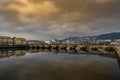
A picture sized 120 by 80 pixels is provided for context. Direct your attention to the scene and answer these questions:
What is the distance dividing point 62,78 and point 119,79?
10.0 meters

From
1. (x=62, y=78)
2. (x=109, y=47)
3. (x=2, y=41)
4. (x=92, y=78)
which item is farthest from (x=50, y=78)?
(x=2, y=41)

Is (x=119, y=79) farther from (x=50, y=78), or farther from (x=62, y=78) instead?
(x=50, y=78)

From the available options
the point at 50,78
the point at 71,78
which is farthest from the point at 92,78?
the point at 50,78

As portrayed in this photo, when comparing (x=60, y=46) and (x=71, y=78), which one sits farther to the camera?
(x=60, y=46)

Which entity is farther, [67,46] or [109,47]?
[67,46]

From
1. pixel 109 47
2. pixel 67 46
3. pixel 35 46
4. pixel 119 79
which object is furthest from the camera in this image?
pixel 35 46

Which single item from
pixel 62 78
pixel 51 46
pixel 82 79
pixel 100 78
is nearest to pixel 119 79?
pixel 100 78

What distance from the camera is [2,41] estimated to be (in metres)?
198

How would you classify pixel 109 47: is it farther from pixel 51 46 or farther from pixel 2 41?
pixel 2 41

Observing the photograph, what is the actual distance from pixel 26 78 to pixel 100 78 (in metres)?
13.4

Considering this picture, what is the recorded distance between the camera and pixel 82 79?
33.9 metres

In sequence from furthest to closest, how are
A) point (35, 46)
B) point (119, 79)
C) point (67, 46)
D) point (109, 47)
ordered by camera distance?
point (35, 46) < point (67, 46) < point (109, 47) < point (119, 79)

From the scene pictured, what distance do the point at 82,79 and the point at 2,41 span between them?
176615 mm

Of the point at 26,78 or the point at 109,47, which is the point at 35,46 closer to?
the point at 109,47
